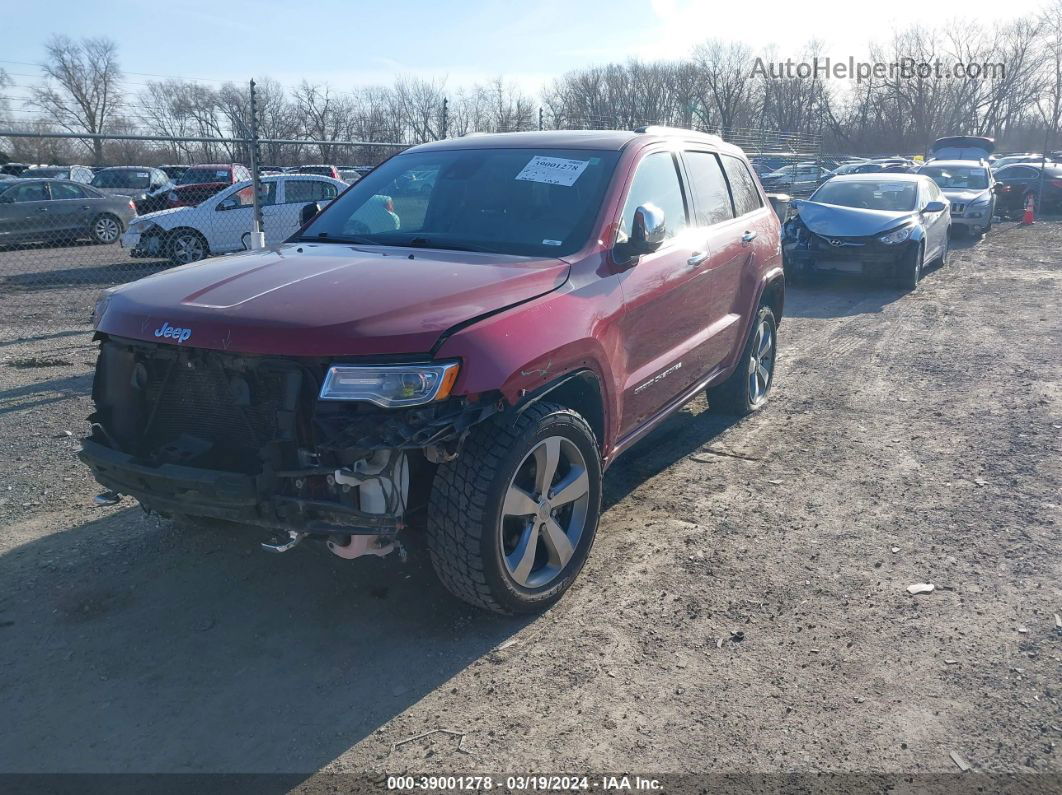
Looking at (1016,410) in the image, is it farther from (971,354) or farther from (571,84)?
(571,84)

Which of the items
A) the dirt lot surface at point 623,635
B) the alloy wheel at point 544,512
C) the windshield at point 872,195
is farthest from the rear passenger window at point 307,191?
the alloy wheel at point 544,512

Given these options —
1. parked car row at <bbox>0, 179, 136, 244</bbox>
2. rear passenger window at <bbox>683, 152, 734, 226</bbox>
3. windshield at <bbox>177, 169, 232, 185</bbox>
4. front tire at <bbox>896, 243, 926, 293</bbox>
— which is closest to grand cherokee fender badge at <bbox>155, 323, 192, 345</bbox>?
rear passenger window at <bbox>683, 152, 734, 226</bbox>

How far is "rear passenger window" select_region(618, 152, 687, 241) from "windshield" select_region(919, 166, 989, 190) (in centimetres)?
1661

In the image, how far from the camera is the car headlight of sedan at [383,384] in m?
3.00

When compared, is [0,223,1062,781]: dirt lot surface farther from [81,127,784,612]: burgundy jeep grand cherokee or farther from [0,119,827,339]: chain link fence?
[0,119,827,339]: chain link fence

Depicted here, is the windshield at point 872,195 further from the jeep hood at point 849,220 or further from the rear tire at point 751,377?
the rear tire at point 751,377

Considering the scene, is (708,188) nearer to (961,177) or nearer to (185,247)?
(185,247)

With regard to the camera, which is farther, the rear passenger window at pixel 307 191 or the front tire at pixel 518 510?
the rear passenger window at pixel 307 191

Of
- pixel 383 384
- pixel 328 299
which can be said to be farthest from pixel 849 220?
pixel 383 384

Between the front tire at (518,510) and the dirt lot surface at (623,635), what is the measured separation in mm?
184

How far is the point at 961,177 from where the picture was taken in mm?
19375

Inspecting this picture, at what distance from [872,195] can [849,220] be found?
119 centimetres

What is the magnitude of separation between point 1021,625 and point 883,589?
0.53 m

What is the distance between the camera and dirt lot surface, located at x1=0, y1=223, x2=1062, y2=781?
2.84 m
